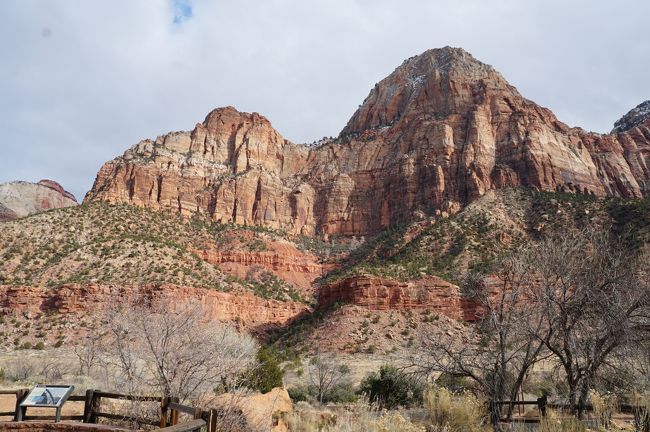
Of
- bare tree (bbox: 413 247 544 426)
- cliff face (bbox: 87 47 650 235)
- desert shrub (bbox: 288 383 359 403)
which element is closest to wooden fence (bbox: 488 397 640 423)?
bare tree (bbox: 413 247 544 426)

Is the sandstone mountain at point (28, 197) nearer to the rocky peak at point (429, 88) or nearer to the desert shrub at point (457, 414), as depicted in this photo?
the rocky peak at point (429, 88)

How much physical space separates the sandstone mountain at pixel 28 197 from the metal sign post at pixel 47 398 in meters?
156

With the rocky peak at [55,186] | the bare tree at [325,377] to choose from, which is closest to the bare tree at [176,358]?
the bare tree at [325,377]

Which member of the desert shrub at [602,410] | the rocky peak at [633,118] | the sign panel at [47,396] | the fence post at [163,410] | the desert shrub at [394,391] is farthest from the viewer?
the rocky peak at [633,118]

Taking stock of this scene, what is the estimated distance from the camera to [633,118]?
110500 mm

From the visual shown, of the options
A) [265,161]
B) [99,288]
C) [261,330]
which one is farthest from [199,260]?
[265,161]

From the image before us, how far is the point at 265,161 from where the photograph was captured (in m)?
103

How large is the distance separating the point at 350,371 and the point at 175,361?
22888 millimetres

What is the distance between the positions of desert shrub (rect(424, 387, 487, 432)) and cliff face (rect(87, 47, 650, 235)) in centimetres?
6596

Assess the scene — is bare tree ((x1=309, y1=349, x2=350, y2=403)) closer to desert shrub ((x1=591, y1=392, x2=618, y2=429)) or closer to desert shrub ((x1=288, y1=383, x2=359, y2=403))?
desert shrub ((x1=288, y1=383, x2=359, y2=403))

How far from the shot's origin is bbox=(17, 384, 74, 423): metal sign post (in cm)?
798

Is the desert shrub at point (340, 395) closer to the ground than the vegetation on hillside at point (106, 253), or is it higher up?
closer to the ground

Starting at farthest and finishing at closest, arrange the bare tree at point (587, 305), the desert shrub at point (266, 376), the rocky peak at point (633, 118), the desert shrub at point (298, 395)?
the rocky peak at point (633, 118) → the desert shrub at point (298, 395) → the desert shrub at point (266, 376) → the bare tree at point (587, 305)

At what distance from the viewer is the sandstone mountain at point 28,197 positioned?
14975 centimetres
